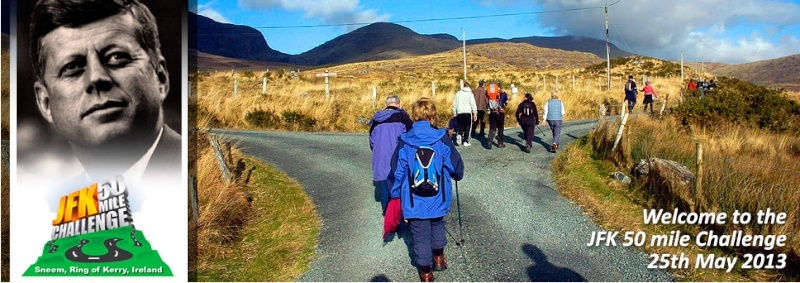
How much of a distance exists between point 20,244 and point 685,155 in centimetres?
943

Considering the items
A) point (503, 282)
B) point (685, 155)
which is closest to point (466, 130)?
point (685, 155)

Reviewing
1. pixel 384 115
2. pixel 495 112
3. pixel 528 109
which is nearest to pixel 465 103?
pixel 495 112

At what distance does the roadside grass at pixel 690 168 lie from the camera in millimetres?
5824

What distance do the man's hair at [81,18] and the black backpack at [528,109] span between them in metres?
7.92

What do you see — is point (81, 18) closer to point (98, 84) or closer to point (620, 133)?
point (98, 84)

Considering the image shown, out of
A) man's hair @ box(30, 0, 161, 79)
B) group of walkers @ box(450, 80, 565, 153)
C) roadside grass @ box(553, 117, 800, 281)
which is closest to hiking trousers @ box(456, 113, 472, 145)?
group of walkers @ box(450, 80, 565, 153)

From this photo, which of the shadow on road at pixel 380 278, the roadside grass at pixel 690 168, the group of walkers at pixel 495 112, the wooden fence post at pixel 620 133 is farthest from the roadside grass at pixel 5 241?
the wooden fence post at pixel 620 133

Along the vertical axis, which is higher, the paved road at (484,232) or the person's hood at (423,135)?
the person's hood at (423,135)

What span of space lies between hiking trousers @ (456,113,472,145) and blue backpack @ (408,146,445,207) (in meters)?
6.82

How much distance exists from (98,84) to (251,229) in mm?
3058

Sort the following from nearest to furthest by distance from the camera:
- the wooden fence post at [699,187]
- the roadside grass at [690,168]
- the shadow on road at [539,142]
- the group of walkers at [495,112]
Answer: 1. the roadside grass at [690,168]
2. the wooden fence post at [699,187]
3. the group of walkers at [495,112]
4. the shadow on road at [539,142]

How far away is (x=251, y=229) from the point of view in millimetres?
6793

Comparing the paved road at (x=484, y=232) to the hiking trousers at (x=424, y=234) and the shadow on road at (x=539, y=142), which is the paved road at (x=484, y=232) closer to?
the hiking trousers at (x=424, y=234)

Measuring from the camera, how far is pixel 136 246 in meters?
4.46
